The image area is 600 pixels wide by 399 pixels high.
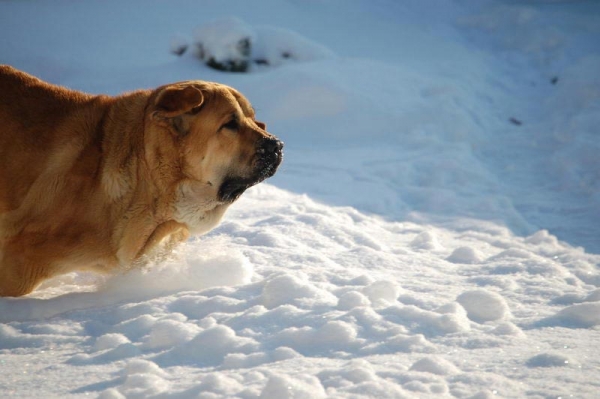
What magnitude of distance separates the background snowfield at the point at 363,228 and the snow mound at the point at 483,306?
13 mm

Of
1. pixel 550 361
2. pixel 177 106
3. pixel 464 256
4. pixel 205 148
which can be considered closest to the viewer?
pixel 550 361

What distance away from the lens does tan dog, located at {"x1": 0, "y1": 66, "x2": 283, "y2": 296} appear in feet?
13.7

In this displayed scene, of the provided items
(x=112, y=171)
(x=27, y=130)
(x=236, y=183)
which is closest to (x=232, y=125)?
(x=236, y=183)

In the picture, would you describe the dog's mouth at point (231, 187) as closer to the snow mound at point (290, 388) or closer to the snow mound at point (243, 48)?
the snow mound at point (290, 388)

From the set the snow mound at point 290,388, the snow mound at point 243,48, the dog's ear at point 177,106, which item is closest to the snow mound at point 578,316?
the snow mound at point 290,388

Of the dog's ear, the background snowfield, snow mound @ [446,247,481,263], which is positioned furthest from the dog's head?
snow mound @ [446,247,481,263]

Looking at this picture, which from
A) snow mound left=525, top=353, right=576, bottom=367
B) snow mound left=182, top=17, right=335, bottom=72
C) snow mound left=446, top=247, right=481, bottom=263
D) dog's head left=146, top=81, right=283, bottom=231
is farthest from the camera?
snow mound left=182, top=17, right=335, bottom=72

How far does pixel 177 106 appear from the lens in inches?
166

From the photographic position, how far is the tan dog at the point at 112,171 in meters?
4.18

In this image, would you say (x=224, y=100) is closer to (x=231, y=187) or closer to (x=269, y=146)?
(x=269, y=146)

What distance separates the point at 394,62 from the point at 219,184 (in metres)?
7.90

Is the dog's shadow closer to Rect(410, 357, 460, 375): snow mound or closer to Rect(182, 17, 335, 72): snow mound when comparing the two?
Rect(410, 357, 460, 375): snow mound

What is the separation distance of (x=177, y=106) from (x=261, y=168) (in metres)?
0.66

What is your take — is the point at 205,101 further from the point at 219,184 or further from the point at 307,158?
the point at 307,158
